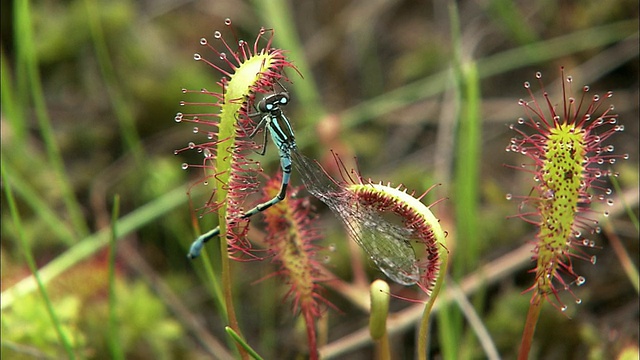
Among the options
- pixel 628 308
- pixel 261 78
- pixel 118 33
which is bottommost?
pixel 628 308

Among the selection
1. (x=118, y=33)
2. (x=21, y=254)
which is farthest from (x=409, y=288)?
(x=118, y=33)

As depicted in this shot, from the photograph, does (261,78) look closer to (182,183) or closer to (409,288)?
(409,288)

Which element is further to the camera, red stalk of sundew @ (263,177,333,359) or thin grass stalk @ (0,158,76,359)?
thin grass stalk @ (0,158,76,359)

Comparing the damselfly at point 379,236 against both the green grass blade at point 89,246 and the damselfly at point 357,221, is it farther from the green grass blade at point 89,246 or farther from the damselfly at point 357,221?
the green grass blade at point 89,246

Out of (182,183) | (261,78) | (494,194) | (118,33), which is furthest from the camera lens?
(118,33)

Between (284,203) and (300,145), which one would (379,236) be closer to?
(284,203)

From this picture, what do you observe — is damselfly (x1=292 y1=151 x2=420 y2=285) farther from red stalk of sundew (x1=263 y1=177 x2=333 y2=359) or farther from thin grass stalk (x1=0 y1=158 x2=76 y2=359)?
thin grass stalk (x1=0 y1=158 x2=76 y2=359)

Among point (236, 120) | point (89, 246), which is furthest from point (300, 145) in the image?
point (236, 120)

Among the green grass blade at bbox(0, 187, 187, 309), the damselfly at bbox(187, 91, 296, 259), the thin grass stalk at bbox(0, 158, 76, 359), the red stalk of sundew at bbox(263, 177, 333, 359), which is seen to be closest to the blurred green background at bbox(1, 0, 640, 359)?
the green grass blade at bbox(0, 187, 187, 309)
